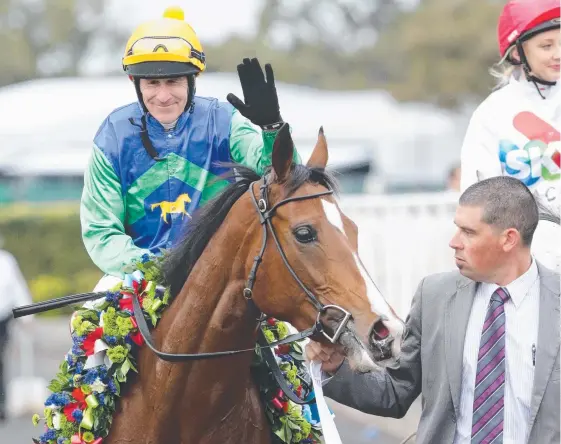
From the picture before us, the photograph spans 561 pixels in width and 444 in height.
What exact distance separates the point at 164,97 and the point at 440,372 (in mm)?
1620

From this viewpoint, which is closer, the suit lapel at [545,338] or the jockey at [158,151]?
the suit lapel at [545,338]

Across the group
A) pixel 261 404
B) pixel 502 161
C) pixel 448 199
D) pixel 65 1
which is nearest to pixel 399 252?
pixel 448 199

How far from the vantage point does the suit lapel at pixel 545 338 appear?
3826 millimetres

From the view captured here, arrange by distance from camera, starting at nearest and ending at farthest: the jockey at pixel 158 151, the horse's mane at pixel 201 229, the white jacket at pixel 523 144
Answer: the horse's mane at pixel 201 229 → the jockey at pixel 158 151 → the white jacket at pixel 523 144

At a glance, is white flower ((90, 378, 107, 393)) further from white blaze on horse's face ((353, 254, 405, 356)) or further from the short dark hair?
the short dark hair

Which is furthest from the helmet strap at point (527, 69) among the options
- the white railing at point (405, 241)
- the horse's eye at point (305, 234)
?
the white railing at point (405, 241)

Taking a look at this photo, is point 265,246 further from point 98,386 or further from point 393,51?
point 393,51

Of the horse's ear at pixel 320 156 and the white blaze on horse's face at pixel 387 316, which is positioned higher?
the horse's ear at pixel 320 156

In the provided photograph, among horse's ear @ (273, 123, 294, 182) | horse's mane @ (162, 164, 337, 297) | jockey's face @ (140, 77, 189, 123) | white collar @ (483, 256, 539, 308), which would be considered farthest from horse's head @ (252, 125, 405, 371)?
jockey's face @ (140, 77, 189, 123)

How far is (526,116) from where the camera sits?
515 centimetres

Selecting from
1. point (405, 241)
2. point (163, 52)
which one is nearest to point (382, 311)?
point (163, 52)

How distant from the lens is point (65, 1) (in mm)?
53969

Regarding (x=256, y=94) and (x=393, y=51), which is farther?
(x=393, y=51)

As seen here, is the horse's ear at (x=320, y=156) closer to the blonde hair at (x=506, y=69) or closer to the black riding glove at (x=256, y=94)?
the black riding glove at (x=256, y=94)
